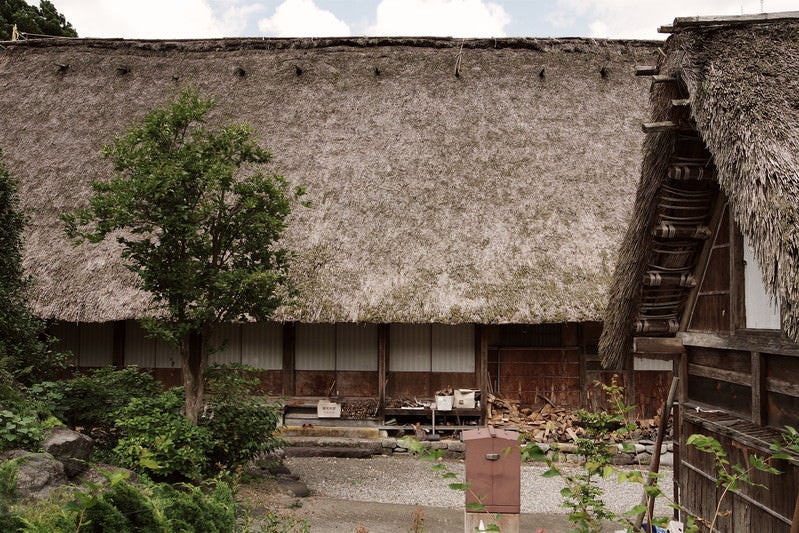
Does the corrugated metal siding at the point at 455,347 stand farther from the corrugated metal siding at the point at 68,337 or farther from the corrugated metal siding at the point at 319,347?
the corrugated metal siding at the point at 68,337

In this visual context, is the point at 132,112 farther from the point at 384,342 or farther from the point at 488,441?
the point at 488,441

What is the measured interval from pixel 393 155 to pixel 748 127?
8837 millimetres

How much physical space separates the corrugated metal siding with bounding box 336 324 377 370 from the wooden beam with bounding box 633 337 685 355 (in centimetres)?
654

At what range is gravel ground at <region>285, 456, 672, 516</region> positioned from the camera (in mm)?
8328

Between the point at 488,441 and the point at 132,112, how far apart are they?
11.6m

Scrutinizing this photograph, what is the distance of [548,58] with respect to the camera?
47.5ft

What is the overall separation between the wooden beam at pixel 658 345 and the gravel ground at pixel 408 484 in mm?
2905

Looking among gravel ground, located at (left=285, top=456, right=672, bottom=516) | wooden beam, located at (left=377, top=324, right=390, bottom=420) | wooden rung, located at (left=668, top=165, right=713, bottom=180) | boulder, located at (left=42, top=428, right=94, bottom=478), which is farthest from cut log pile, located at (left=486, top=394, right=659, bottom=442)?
boulder, located at (left=42, top=428, right=94, bottom=478)

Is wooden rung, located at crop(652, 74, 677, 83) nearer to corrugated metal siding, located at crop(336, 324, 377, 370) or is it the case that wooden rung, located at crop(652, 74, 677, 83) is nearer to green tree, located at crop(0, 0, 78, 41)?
corrugated metal siding, located at crop(336, 324, 377, 370)

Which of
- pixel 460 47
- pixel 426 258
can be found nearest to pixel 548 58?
pixel 460 47

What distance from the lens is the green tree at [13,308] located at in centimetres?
755

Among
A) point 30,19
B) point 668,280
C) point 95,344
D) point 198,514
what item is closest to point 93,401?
point 198,514

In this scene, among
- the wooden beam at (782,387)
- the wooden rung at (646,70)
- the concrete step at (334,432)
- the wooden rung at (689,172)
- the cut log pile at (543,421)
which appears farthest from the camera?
the concrete step at (334,432)

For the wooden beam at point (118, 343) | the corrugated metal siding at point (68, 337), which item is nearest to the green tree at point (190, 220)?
the wooden beam at point (118, 343)
